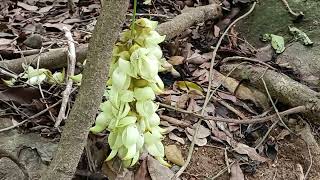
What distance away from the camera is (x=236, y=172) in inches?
86.3

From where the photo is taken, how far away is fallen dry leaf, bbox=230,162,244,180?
7.11ft

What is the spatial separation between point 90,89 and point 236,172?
954mm

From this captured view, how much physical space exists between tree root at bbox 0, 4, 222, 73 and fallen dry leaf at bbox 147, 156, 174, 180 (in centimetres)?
77

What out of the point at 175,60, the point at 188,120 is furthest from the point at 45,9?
the point at 188,120

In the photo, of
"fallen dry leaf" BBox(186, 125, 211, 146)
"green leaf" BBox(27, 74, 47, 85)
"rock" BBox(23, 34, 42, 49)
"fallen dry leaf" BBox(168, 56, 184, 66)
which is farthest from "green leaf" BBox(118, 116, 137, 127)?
"rock" BBox(23, 34, 42, 49)

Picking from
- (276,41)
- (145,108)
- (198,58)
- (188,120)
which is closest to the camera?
(145,108)

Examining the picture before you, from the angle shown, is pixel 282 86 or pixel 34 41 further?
pixel 34 41

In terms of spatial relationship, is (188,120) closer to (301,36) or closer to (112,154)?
(112,154)

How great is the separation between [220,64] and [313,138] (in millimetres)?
719

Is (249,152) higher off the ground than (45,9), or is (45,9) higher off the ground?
(45,9)

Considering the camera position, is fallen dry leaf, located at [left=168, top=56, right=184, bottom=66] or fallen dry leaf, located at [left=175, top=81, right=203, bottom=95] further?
fallen dry leaf, located at [left=168, top=56, right=184, bottom=66]

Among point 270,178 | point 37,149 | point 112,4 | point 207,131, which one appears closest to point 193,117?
point 207,131

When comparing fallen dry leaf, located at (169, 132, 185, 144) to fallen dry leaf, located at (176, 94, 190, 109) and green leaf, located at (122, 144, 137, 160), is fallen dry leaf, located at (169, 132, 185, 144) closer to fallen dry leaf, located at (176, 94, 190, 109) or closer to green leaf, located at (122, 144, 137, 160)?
fallen dry leaf, located at (176, 94, 190, 109)

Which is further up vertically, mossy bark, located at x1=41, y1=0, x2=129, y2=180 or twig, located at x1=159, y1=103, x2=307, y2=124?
mossy bark, located at x1=41, y1=0, x2=129, y2=180
